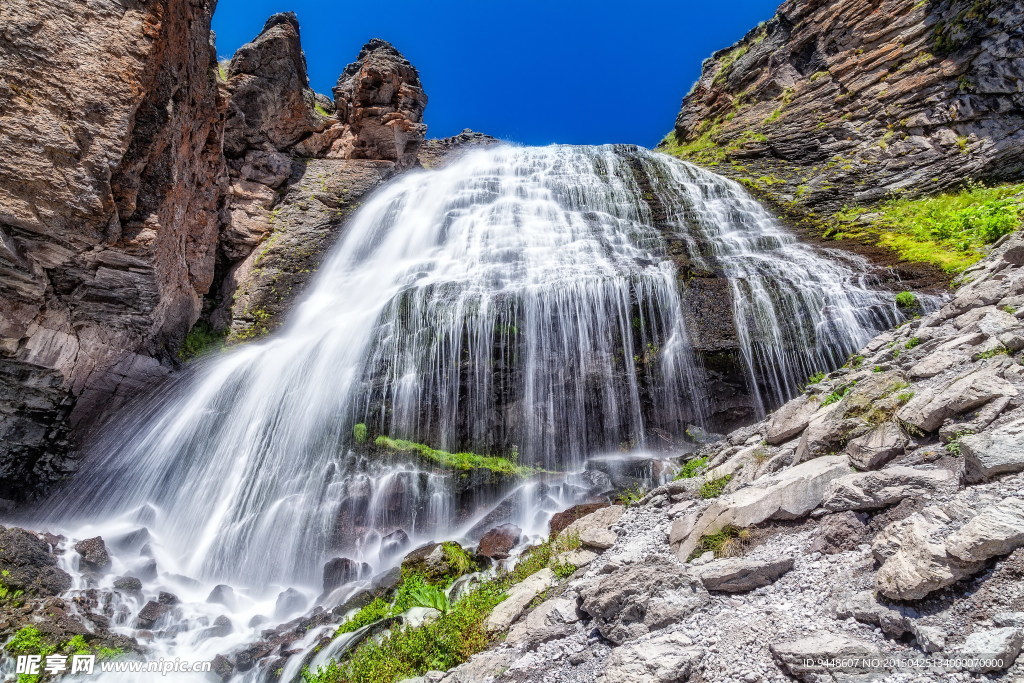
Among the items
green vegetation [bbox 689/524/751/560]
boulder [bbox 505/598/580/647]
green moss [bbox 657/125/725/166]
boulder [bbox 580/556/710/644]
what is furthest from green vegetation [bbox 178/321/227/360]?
green moss [bbox 657/125/725/166]

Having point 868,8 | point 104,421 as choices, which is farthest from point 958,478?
point 868,8

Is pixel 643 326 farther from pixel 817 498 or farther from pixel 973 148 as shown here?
pixel 973 148

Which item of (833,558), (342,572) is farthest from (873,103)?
(342,572)

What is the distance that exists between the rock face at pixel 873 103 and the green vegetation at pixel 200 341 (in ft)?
67.6

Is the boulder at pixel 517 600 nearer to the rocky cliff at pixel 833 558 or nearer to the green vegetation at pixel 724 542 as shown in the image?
the rocky cliff at pixel 833 558

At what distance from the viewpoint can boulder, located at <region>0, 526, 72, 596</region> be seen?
24.0 ft

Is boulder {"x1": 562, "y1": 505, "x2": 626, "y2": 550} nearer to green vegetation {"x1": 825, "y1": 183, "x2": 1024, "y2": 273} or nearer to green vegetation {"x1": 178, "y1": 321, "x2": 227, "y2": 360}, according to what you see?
green vegetation {"x1": 825, "y1": 183, "x2": 1024, "y2": 273}

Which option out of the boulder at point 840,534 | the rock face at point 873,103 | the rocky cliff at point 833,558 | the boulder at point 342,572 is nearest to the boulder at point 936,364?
the rocky cliff at point 833,558

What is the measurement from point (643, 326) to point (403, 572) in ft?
24.6

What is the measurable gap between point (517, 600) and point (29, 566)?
7.68m

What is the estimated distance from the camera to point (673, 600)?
3.70 m

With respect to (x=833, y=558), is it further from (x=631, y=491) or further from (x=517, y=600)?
(x=631, y=491)

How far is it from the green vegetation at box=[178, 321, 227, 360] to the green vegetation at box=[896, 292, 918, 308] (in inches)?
705

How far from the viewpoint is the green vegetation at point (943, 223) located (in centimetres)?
1265
